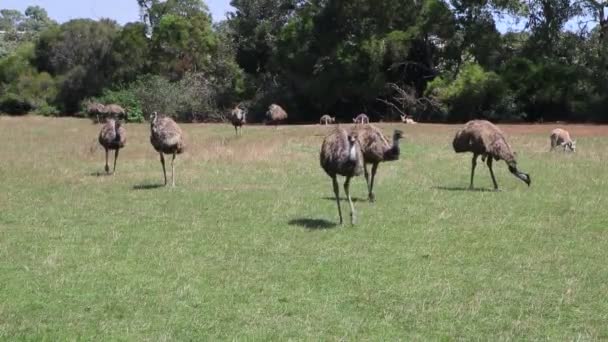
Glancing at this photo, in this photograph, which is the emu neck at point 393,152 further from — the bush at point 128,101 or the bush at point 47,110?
the bush at point 47,110

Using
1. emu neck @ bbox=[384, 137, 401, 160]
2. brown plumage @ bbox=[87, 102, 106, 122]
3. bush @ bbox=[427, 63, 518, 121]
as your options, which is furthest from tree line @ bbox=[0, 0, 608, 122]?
emu neck @ bbox=[384, 137, 401, 160]

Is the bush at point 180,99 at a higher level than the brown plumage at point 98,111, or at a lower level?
higher

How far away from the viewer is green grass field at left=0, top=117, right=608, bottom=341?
25.5ft

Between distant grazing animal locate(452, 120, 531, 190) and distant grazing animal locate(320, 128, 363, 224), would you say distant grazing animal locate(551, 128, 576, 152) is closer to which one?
distant grazing animal locate(452, 120, 531, 190)

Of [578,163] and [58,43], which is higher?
[58,43]

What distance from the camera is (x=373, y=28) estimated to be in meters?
50.1

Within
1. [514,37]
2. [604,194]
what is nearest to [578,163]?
[604,194]

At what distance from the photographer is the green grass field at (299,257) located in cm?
778

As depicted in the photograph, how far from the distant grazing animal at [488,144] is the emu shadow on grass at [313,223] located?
5267 mm

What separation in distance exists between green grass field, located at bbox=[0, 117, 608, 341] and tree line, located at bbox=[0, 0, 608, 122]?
83.6 feet

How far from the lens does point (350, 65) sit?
48750 millimetres

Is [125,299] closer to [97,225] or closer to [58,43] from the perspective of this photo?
[97,225]

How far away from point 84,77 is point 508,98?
36.6 metres

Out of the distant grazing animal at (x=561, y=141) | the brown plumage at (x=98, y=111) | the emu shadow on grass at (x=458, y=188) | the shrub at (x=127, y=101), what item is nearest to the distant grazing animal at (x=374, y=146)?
the emu shadow on grass at (x=458, y=188)
